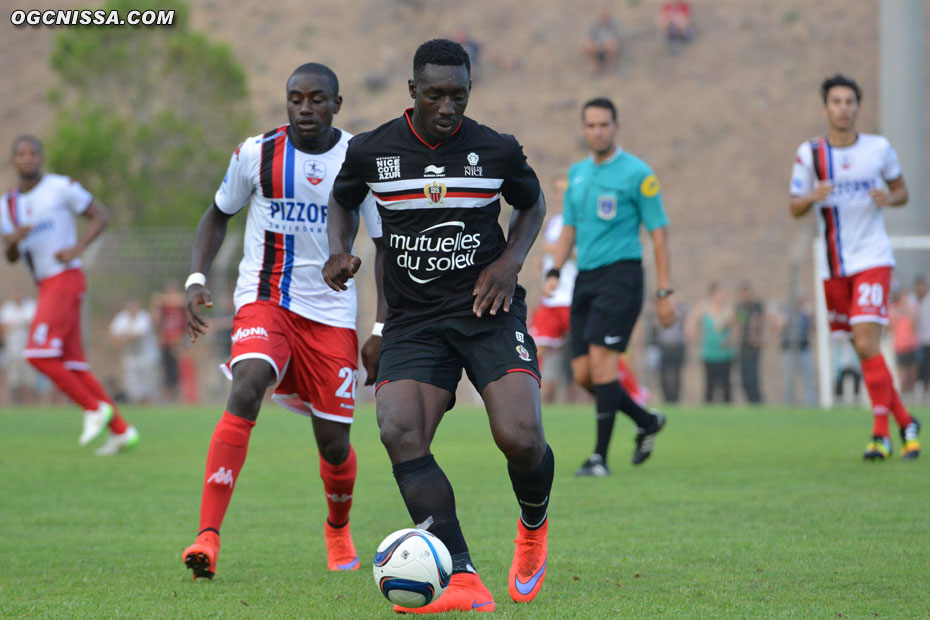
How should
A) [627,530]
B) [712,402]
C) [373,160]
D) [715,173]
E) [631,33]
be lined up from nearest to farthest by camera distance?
[373,160] → [627,530] → [712,402] → [715,173] → [631,33]

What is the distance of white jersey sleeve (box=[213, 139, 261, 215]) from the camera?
592 centimetres

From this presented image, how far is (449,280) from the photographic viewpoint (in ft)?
15.9

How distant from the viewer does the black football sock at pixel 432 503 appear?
14.7ft

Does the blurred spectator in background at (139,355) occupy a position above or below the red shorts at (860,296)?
below

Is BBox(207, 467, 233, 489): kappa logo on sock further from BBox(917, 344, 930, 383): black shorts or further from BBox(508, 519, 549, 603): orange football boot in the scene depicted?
BBox(917, 344, 930, 383): black shorts

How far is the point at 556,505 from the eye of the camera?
291 inches

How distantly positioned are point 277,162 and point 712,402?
14.8m

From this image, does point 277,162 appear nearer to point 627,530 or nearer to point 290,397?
point 290,397

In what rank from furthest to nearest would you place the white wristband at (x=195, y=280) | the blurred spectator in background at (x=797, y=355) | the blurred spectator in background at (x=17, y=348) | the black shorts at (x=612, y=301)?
1. the blurred spectator in background at (x=17, y=348)
2. the blurred spectator in background at (x=797, y=355)
3. the black shorts at (x=612, y=301)
4. the white wristband at (x=195, y=280)

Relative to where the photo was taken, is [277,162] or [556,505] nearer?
[277,162]

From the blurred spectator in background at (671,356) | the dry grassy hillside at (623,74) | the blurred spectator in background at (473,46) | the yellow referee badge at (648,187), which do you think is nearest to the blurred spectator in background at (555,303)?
the yellow referee badge at (648,187)

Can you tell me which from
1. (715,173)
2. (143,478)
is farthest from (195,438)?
(715,173)

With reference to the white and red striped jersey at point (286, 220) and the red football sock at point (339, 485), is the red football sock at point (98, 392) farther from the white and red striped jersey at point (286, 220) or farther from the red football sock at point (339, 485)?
the red football sock at point (339, 485)

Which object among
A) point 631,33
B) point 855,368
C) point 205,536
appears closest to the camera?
point 205,536
